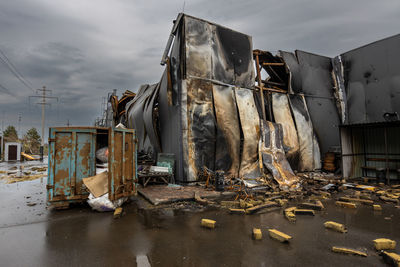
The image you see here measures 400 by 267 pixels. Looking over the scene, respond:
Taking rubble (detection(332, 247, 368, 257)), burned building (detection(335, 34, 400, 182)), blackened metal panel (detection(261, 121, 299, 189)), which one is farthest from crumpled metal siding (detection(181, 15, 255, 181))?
rubble (detection(332, 247, 368, 257))

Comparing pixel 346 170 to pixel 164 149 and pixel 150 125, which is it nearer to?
pixel 164 149

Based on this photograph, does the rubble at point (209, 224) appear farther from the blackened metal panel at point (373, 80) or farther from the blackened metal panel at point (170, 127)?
the blackened metal panel at point (373, 80)

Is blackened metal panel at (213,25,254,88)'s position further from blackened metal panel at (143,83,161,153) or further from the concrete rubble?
blackened metal panel at (143,83,161,153)

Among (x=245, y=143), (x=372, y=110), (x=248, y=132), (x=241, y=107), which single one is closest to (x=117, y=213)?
(x=245, y=143)

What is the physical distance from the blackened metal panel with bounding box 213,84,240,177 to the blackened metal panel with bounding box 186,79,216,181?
26 centimetres

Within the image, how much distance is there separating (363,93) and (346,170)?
19.2 feet

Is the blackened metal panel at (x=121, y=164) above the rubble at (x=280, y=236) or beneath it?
above

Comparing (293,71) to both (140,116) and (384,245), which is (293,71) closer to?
(140,116)

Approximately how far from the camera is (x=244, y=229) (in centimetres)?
416

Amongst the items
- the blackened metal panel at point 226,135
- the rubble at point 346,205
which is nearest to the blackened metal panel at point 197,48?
the blackened metal panel at point 226,135

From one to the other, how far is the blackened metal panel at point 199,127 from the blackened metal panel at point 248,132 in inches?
53.9

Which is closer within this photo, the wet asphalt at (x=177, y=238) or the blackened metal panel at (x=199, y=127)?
the wet asphalt at (x=177, y=238)

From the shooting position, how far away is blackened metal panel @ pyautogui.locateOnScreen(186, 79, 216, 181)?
8.68m

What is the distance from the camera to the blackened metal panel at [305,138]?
1179cm
